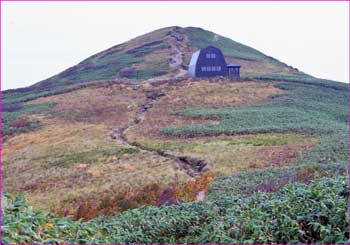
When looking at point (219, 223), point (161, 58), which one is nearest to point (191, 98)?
point (161, 58)

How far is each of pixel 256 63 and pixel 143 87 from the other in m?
41.1

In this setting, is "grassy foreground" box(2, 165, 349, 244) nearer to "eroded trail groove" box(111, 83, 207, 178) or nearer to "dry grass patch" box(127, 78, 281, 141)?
"eroded trail groove" box(111, 83, 207, 178)

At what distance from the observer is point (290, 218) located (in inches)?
354

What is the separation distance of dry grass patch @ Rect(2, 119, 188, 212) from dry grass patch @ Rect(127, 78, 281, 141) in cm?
502

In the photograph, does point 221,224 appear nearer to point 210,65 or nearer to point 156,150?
point 156,150

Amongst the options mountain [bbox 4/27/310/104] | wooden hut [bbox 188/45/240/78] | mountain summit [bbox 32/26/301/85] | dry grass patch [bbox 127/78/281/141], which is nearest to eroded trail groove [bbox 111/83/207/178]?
dry grass patch [bbox 127/78/281/141]

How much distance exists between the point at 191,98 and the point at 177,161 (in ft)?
107

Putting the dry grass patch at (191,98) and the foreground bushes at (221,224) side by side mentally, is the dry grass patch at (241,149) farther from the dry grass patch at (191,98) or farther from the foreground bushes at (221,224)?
the foreground bushes at (221,224)

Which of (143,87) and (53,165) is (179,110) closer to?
(143,87)

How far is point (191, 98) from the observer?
64.7 meters

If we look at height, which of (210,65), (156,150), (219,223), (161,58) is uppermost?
(161,58)

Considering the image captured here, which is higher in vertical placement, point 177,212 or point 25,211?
point 25,211

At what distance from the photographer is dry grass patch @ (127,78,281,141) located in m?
49.1

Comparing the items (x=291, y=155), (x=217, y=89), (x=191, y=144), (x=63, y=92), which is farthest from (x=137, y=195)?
(x=63, y=92)
